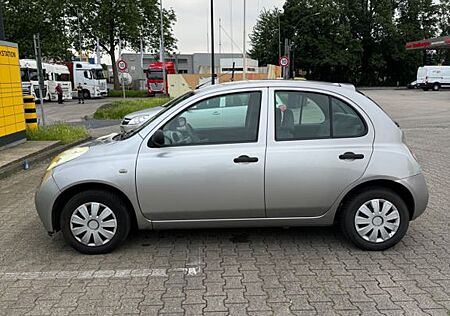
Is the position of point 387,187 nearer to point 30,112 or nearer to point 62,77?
point 30,112

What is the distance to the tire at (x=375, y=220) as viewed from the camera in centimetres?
414

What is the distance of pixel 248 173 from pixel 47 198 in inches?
76.2

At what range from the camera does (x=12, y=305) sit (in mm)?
3338

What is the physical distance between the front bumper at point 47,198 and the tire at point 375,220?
281 centimetres

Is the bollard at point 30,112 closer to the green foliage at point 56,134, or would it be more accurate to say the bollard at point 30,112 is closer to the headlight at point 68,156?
the green foliage at point 56,134

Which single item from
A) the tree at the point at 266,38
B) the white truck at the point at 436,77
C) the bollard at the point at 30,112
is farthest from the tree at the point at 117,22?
the bollard at the point at 30,112

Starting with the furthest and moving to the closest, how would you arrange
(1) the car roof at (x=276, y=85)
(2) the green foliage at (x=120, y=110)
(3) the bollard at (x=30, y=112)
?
(2) the green foliage at (x=120, y=110) < (3) the bollard at (x=30, y=112) < (1) the car roof at (x=276, y=85)

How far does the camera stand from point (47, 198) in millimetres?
4102

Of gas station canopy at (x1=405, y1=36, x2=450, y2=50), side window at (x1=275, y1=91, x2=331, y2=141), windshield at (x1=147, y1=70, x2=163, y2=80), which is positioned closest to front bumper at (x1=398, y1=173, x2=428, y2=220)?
side window at (x1=275, y1=91, x2=331, y2=141)

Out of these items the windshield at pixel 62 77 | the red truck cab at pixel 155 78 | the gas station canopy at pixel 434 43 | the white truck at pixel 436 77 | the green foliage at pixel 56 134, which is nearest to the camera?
the green foliage at pixel 56 134

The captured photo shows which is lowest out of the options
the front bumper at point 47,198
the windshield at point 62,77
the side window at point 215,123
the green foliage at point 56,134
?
the green foliage at point 56,134

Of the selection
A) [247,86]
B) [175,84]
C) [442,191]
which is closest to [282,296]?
[247,86]

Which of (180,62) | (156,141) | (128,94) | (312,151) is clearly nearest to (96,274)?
(156,141)

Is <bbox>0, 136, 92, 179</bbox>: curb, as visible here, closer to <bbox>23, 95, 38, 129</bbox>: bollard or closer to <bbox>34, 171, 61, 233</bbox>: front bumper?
<bbox>23, 95, 38, 129</bbox>: bollard
